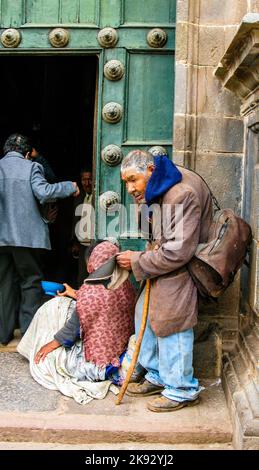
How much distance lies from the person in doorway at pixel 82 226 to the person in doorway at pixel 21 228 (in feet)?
1.71

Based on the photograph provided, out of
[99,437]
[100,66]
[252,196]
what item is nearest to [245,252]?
[252,196]

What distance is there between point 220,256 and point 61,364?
4.08 ft

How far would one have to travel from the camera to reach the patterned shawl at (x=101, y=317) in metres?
4.07

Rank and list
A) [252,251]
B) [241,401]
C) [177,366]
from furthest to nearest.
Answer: [252,251] < [177,366] < [241,401]

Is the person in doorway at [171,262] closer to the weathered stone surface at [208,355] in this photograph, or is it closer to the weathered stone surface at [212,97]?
the weathered stone surface at [208,355]

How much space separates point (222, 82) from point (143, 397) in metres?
2.07

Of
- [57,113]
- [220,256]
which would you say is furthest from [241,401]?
[57,113]

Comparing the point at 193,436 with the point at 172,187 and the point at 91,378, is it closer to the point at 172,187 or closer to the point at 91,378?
the point at 91,378

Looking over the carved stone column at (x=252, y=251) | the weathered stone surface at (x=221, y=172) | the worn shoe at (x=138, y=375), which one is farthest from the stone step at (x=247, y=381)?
the weathered stone surface at (x=221, y=172)

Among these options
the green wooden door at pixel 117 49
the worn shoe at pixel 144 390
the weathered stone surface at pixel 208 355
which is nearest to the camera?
the worn shoe at pixel 144 390

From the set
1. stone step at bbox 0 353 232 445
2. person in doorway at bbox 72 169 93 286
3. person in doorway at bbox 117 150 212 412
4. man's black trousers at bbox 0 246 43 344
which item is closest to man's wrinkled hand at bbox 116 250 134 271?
person in doorway at bbox 117 150 212 412

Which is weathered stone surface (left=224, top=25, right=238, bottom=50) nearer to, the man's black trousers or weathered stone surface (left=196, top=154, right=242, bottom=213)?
weathered stone surface (left=196, top=154, right=242, bottom=213)

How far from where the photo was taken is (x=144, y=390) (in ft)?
13.1

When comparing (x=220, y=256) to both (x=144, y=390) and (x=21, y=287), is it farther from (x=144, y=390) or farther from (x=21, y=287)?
(x=21, y=287)
